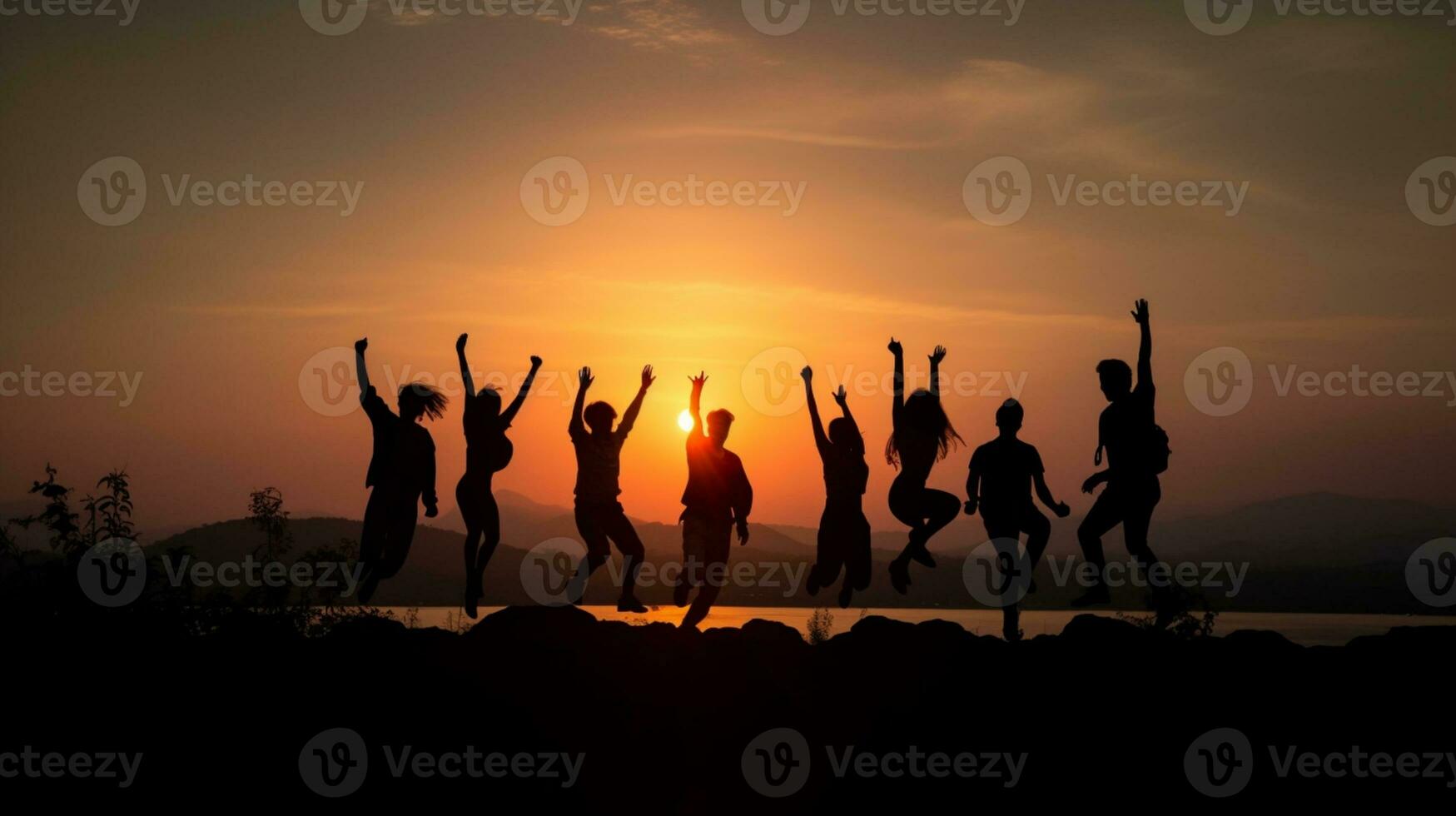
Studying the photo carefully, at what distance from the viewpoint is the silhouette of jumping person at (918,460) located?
15.1m

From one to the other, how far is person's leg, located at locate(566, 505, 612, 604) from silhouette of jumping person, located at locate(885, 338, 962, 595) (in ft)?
12.7

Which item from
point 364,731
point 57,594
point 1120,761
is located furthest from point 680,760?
point 57,594

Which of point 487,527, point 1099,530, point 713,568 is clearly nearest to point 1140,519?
point 1099,530

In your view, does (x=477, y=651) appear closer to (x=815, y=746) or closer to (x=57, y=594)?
(x=815, y=746)

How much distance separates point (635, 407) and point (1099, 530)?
605cm

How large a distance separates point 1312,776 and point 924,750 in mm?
3780

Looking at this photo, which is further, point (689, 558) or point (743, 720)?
point (689, 558)

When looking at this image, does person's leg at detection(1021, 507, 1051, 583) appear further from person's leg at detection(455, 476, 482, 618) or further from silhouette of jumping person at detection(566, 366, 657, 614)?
person's leg at detection(455, 476, 482, 618)

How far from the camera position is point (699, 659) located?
43.1ft

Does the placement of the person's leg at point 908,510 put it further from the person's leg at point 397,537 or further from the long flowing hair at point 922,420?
the person's leg at point 397,537

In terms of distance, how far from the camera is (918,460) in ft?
49.8

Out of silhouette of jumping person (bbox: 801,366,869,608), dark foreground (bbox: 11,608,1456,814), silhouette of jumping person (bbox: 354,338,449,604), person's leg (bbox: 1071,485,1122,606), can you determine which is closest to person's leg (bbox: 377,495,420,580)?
silhouette of jumping person (bbox: 354,338,449,604)

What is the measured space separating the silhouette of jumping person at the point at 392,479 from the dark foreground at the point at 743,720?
212 cm

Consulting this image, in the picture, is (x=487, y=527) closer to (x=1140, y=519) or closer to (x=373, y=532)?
(x=373, y=532)
